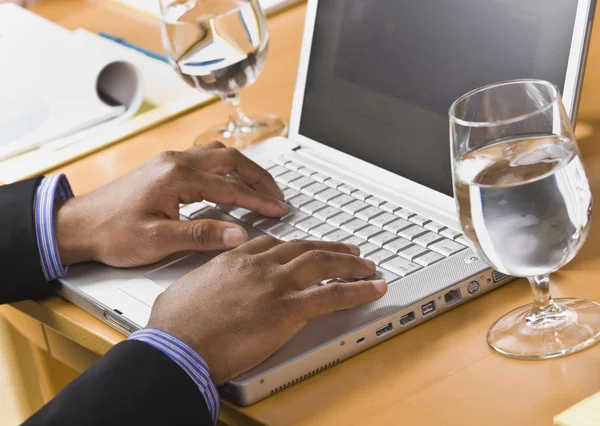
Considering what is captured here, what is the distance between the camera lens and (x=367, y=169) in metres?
1.05

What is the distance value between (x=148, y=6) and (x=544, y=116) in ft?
3.75

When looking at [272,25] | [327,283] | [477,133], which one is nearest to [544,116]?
[477,133]

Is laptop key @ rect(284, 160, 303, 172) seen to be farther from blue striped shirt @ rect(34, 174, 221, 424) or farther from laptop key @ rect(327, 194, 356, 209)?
blue striped shirt @ rect(34, 174, 221, 424)

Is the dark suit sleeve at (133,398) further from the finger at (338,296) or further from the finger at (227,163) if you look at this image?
the finger at (227,163)

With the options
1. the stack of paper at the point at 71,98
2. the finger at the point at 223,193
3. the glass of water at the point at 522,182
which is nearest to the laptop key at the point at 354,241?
the finger at the point at 223,193

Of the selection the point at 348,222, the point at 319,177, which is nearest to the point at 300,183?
the point at 319,177

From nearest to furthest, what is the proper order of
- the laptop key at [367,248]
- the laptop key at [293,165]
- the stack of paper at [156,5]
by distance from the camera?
1. the laptop key at [367,248]
2. the laptop key at [293,165]
3. the stack of paper at [156,5]

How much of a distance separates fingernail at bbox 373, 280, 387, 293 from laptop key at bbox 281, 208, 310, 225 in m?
0.19

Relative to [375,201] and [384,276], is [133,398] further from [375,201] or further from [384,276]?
[375,201]

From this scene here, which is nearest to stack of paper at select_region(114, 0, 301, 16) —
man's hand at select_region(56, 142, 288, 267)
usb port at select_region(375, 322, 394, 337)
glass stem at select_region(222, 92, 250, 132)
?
glass stem at select_region(222, 92, 250, 132)

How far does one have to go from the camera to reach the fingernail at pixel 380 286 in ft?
2.65

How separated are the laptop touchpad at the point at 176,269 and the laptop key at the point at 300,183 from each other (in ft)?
0.49

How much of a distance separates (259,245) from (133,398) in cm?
19

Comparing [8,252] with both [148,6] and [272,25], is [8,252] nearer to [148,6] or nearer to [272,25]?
[272,25]
